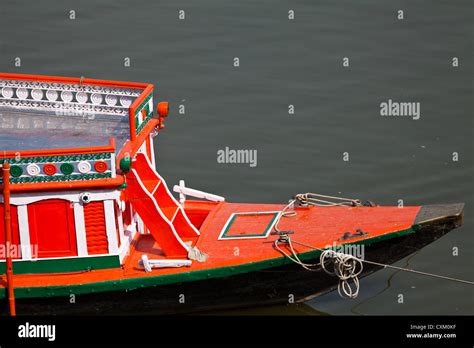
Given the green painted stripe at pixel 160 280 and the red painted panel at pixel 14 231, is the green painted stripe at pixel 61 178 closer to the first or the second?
the red painted panel at pixel 14 231

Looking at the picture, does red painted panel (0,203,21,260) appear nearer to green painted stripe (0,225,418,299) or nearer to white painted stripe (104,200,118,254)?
green painted stripe (0,225,418,299)

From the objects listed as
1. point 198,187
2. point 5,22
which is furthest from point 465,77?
point 5,22

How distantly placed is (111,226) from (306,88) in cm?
934

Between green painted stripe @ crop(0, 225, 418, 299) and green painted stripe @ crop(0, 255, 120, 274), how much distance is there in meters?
0.27

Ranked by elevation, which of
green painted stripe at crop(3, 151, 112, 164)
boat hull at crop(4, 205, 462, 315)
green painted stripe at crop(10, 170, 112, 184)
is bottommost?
boat hull at crop(4, 205, 462, 315)

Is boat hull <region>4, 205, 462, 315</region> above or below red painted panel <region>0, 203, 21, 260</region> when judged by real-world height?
below

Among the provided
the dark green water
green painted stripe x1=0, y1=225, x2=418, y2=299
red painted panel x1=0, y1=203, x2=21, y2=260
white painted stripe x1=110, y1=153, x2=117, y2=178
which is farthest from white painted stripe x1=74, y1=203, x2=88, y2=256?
the dark green water

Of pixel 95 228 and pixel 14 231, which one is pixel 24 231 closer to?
pixel 14 231

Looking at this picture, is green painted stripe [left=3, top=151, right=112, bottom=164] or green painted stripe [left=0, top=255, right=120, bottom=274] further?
green painted stripe [left=0, top=255, right=120, bottom=274]

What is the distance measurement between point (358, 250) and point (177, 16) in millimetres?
12373

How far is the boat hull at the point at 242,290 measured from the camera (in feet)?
53.2

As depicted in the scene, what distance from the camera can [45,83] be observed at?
18031 mm

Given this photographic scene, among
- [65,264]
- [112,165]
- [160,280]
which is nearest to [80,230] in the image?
[65,264]

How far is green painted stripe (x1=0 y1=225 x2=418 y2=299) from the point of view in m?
16.2
